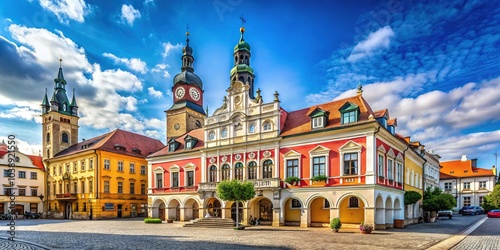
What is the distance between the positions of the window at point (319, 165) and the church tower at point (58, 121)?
1719 inches

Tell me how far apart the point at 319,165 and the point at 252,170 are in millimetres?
6600

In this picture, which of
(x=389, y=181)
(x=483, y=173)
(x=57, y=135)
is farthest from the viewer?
(x=483, y=173)

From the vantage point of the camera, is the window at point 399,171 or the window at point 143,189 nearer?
the window at point 399,171

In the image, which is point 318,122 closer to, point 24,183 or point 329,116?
point 329,116

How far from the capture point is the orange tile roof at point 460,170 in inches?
2311

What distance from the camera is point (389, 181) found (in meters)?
25.4

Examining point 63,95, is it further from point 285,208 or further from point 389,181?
point 389,181

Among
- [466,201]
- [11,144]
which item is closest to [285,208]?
[11,144]

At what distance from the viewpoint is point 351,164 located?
955 inches

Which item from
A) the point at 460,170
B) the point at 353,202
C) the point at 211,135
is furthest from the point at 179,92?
the point at 460,170

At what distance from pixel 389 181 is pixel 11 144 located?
24986 millimetres

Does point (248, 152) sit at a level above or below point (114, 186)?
above

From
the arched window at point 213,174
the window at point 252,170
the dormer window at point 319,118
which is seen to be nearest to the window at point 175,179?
the arched window at point 213,174

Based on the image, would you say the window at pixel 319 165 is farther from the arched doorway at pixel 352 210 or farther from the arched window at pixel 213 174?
the arched window at pixel 213 174
